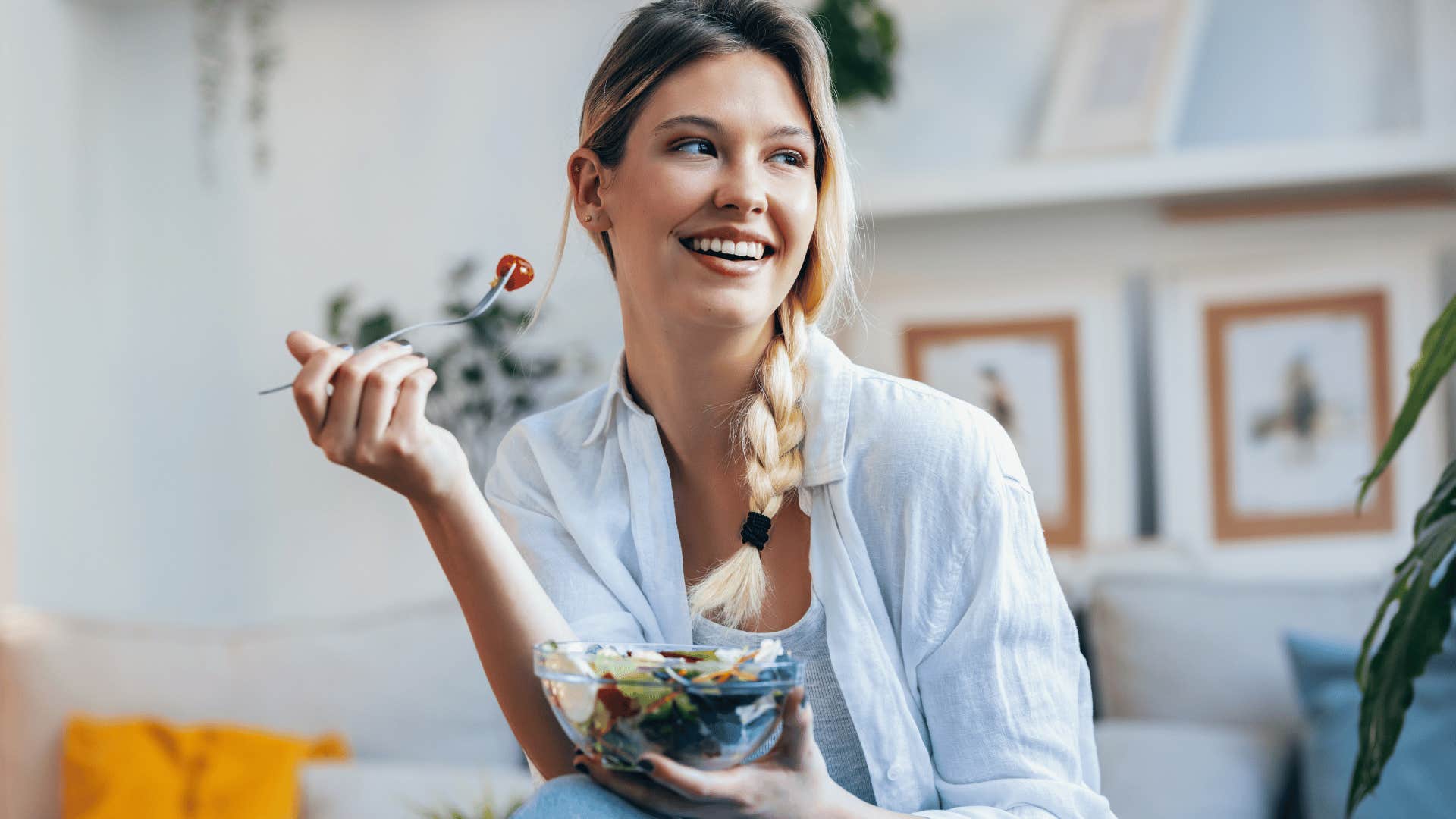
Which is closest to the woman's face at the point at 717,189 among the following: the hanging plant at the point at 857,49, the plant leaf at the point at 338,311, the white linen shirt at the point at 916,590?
the white linen shirt at the point at 916,590

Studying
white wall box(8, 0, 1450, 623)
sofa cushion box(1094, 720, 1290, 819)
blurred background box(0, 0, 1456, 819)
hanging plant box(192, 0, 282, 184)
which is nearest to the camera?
sofa cushion box(1094, 720, 1290, 819)

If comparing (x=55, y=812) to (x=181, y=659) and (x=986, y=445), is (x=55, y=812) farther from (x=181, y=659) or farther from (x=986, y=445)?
(x=986, y=445)

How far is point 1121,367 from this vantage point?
2.81 meters

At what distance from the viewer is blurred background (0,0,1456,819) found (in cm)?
220

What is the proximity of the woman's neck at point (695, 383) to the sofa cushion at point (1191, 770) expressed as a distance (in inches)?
35.6

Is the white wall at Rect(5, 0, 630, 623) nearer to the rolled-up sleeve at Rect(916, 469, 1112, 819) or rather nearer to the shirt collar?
the shirt collar

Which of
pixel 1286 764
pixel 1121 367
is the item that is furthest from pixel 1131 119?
pixel 1286 764

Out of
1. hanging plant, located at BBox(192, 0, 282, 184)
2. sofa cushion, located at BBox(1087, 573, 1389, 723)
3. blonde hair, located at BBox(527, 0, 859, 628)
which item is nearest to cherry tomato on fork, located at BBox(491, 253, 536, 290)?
blonde hair, located at BBox(527, 0, 859, 628)

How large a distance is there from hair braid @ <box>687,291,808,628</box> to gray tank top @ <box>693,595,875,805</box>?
0.04 m

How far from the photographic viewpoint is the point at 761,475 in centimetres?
121

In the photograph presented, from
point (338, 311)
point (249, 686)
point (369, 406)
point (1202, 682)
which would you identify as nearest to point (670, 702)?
point (369, 406)

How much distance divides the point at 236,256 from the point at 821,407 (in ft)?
8.61

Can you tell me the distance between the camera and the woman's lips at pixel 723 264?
116 centimetres

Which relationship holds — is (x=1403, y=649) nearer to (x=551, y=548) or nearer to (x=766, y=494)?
(x=766, y=494)
